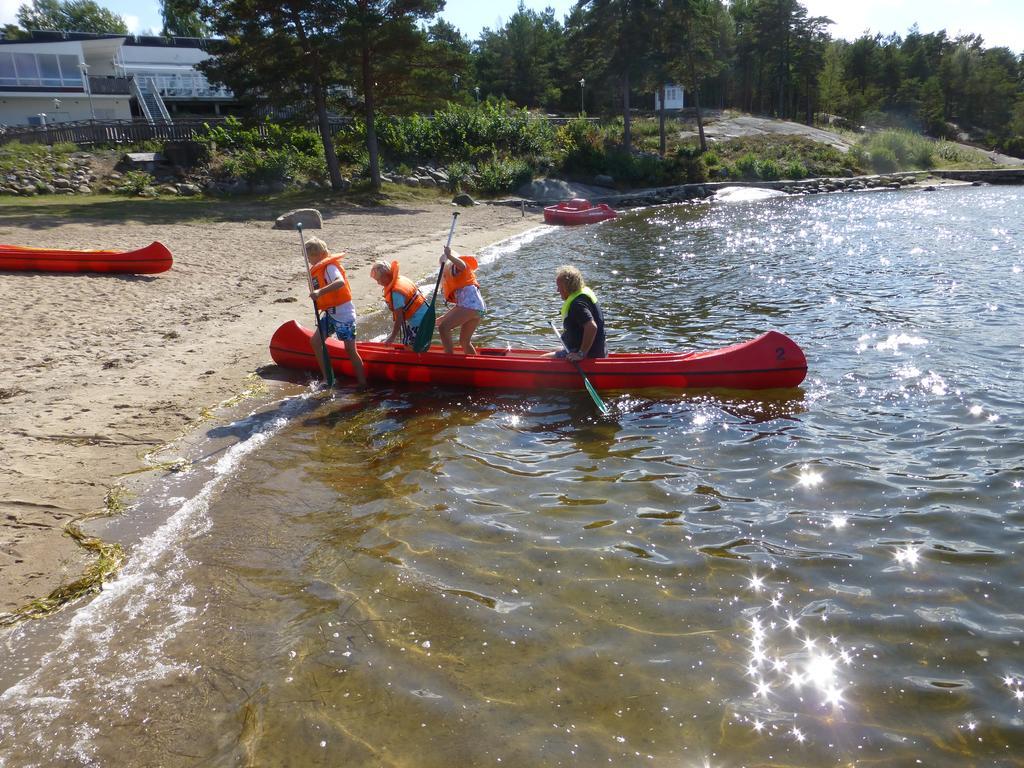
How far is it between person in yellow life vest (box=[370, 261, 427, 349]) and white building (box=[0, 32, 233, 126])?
29243 mm

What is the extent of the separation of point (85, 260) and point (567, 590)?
34.9 feet

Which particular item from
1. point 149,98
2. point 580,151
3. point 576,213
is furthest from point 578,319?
point 149,98

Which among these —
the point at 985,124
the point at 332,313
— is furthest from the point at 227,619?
the point at 985,124

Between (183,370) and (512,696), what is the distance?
20.1 feet

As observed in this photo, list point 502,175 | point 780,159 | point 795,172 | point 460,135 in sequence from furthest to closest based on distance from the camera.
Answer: point 780,159 < point 795,172 < point 460,135 < point 502,175

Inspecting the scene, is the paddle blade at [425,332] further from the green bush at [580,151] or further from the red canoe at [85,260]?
the green bush at [580,151]

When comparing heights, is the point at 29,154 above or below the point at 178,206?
above

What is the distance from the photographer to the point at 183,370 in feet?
26.2

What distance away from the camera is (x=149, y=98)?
37500mm

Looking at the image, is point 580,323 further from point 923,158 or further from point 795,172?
point 923,158

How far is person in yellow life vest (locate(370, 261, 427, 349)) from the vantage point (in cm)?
802

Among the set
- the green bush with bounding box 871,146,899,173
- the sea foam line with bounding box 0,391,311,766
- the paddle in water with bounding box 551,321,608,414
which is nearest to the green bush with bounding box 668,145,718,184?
the green bush with bounding box 871,146,899,173

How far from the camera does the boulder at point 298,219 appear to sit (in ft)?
59.2

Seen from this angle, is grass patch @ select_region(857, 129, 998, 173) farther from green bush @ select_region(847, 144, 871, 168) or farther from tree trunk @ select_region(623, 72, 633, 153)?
tree trunk @ select_region(623, 72, 633, 153)
